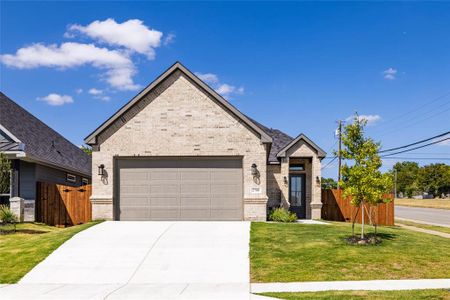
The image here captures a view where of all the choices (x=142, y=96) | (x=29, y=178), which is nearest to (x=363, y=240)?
(x=142, y=96)

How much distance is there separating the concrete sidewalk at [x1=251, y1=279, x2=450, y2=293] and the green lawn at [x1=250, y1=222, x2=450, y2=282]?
45 cm

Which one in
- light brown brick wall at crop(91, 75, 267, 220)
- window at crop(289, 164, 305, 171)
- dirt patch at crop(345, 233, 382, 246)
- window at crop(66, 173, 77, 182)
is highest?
light brown brick wall at crop(91, 75, 267, 220)

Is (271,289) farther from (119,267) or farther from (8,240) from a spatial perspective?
(8,240)

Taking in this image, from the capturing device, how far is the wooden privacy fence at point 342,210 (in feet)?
85.0

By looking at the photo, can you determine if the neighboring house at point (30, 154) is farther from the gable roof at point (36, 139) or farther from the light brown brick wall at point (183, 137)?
the light brown brick wall at point (183, 137)

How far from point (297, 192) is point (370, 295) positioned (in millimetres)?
15564

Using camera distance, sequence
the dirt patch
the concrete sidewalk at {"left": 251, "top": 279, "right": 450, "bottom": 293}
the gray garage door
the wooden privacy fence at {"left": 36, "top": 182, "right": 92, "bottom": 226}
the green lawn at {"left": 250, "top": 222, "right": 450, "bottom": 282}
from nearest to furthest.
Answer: the concrete sidewalk at {"left": 251, "top": 279, "right": 450, "bottom": 293}
the green lawn at {"left": 250, "top": 222, "right": 450, "bottom": 282}
the dirt patch
the gray garage door
the wooden privacy fence at {"left": 36, "top": 182, "right": 92, "bottom": 226}

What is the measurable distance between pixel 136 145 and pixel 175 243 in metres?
6.56

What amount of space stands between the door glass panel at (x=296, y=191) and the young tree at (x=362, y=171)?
8865mm

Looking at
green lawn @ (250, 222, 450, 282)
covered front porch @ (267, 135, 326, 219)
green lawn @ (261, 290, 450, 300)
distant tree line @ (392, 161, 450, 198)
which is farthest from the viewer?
distant tree line @ (392, 161, 450, 198)

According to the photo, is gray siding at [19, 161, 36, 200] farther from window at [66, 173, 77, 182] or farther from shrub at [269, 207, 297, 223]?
shrub at [269, 207, 297, 223]

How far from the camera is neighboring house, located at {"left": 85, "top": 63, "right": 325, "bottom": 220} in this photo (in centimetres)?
2056

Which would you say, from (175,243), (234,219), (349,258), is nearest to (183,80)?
(234,219)

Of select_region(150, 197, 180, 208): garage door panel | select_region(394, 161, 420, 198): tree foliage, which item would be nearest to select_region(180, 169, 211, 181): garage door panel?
select_region(150, 197, 180, 208): garage door panel
